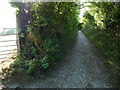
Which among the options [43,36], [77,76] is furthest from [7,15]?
[77,76]

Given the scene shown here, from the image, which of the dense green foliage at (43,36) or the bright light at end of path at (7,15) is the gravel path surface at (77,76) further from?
the bright light at end of path at (7,15)

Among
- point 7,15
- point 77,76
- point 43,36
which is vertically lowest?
point 77,76

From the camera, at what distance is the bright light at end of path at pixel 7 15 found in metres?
2.83

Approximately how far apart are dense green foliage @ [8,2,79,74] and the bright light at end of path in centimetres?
73

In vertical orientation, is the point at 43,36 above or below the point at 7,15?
below

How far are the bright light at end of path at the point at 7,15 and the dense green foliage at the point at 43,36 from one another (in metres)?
0.73

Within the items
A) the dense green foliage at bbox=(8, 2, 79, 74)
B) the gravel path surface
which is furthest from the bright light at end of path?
the gravel path surface

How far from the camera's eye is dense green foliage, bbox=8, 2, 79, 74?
2.47 metres

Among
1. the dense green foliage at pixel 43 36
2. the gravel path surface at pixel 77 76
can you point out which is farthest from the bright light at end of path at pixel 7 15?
the gravel path surface at pixel 77 76

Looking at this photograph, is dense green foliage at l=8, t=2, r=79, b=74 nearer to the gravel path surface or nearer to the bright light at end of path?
the gravel path surface

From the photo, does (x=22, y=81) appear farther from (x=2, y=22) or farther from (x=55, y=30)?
(x=2, y=22)

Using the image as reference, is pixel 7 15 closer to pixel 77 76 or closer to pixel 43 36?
pixel 43 36

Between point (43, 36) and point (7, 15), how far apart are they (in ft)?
5.07

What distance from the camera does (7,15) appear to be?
3051mm
